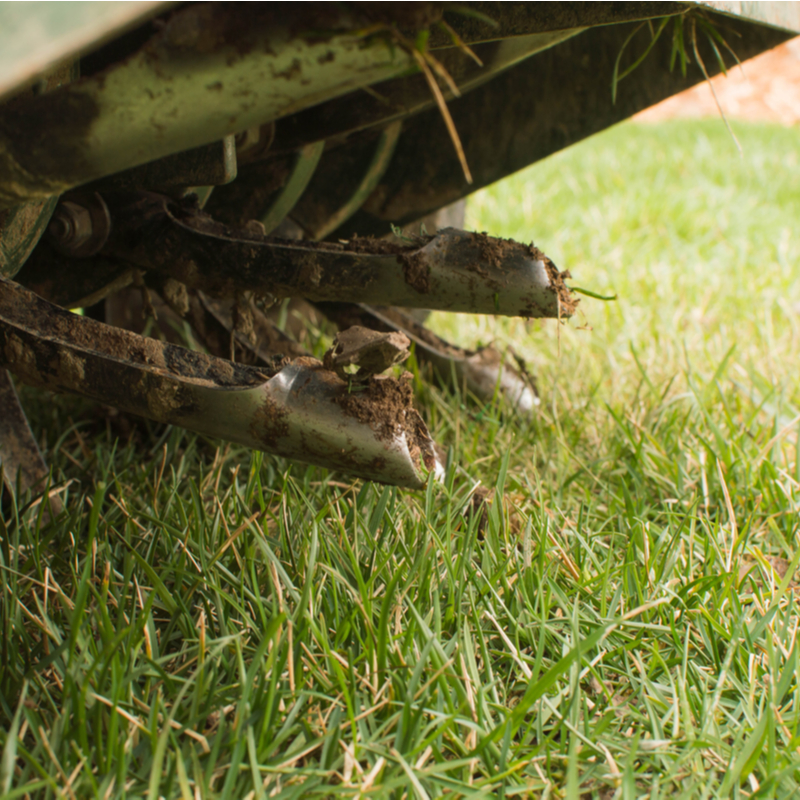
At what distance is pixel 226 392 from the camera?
3.12 feet

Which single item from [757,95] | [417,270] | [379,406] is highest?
[757,95]

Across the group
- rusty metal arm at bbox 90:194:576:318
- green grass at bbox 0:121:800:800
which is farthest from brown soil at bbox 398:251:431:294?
green grass at bbox 0:121:800:800

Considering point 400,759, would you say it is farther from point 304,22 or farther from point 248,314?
point 248,314

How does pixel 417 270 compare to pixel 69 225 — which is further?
pixel 69 225

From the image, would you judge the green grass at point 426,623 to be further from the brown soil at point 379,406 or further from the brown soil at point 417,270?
the brown soil at point 417,270

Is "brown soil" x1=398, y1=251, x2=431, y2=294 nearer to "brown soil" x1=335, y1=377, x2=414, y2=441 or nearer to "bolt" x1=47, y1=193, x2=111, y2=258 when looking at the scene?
"brown soil" x1=335, y1=377, x2=414, y2=441

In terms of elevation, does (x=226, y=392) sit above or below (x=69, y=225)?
below

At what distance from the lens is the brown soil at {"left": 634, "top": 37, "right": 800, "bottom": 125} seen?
10031 mm

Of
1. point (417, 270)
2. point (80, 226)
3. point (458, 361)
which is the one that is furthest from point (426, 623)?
point (458, 361)

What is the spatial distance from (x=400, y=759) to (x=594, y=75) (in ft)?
4.81

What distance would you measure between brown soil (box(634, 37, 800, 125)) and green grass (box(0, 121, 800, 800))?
9476 millimetres

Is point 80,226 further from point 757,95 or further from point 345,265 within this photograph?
point 757,95

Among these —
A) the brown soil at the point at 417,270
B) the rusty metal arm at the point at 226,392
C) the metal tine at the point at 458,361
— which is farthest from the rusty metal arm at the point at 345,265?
the metal tine at the point at 458,361

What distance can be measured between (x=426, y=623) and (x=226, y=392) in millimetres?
391
